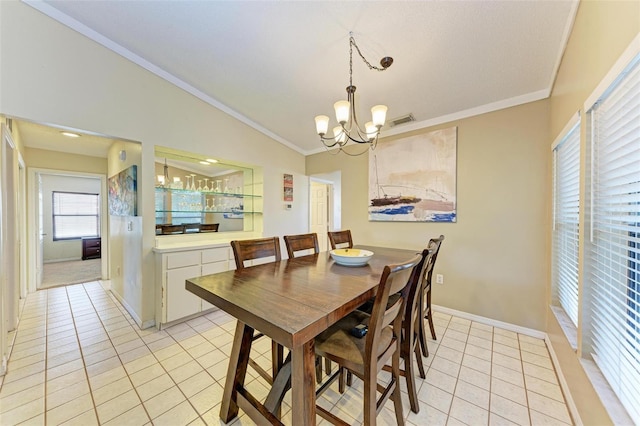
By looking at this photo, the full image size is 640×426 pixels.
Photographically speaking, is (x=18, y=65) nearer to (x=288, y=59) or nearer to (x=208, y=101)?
(x=208, y=101)

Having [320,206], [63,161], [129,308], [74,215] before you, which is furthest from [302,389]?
[74,215]

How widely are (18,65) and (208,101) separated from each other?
1532 millimetres

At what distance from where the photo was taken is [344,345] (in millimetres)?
1211

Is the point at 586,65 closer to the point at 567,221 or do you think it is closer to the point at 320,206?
the point at 567,221

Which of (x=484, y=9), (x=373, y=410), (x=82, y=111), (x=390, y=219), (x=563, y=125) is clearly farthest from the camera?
(x=390, y=219)

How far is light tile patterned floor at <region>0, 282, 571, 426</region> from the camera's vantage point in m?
1.45

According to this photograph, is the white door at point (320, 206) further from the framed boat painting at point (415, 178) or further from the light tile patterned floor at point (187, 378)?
the light tile patterned floor at point (187, 378)

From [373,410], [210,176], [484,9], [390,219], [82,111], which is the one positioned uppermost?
[484,9]

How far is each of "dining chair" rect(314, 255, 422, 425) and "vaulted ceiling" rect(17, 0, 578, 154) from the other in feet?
5.72

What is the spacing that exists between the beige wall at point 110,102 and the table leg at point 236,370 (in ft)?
5.81

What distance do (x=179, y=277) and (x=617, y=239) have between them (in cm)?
338

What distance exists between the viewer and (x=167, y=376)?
5.88ft

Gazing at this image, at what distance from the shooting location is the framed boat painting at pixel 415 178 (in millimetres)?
2799

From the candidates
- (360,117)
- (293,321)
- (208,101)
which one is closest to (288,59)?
(360,117)
